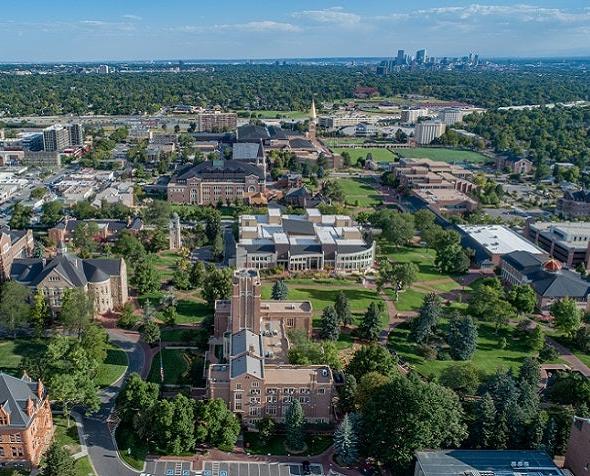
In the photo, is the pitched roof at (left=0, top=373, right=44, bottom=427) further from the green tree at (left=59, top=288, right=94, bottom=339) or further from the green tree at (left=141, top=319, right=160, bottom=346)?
the green tree at (left=141, top=319, right=160, bottom=346)

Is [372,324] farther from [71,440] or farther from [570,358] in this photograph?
[71,440]

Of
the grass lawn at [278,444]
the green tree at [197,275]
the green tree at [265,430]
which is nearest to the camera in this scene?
the grass lawn at [278,444]

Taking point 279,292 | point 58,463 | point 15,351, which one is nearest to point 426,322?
point 279,292

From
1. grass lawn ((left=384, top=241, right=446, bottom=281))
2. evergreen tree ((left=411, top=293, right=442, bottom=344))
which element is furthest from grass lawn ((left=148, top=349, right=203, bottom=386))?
grass lawn ((left=384, top=241, right=446, bottom=281))

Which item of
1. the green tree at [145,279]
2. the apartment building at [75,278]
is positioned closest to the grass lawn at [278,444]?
the apartment building at [75,278]

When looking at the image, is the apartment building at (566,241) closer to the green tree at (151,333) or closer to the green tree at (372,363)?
the green tree at (372,363)

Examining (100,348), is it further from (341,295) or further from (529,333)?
(529,333)

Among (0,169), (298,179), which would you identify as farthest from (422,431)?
(0,169)
